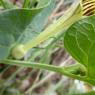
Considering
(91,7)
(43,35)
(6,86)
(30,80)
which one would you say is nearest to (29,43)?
(43,35)

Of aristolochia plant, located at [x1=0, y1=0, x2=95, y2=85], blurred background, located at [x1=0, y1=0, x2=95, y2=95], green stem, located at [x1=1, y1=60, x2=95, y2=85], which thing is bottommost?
green stem, located at [x1=1, y1=60, x2=95, y2=85]

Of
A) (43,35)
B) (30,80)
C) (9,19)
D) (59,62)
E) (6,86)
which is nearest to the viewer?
(9,19)

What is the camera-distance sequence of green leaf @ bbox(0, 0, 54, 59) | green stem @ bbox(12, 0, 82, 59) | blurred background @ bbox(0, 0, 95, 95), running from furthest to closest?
blurred background @ bbox(0, 0, 95, 95) → green stem @ bbox(12, 0, 82, 59) → green leaf @ bbox(0, 0, 54, 59)

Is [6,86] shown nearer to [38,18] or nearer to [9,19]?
[38,18]

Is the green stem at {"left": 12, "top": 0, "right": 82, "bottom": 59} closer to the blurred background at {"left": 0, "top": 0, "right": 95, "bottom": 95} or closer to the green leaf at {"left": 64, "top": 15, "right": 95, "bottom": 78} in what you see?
the green leaf at {"left": 64, "top": 15, "right": 95, "bottom": 78}

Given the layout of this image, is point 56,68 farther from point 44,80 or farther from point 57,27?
point 44,80

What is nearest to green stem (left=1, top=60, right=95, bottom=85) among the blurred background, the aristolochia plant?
the aristolochia plant
